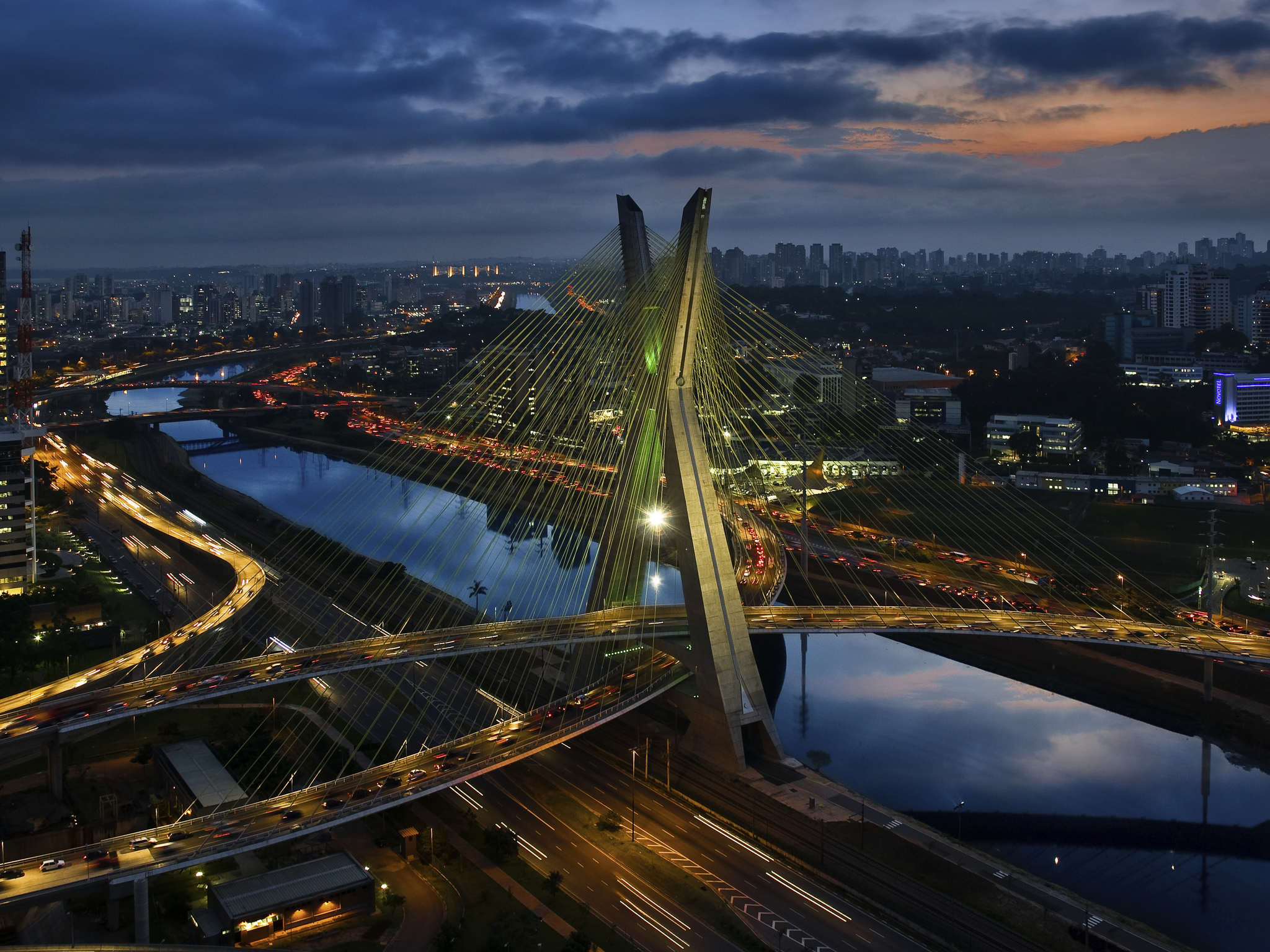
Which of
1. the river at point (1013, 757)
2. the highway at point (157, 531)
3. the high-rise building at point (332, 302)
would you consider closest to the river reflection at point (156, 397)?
the highway at point (157, 531)

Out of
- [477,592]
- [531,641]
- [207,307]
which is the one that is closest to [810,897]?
[531,641]

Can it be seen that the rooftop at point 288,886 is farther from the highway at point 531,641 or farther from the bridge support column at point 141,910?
the highway at point 531,641

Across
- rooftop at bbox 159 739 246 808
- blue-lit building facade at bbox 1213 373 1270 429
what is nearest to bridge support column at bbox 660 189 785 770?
rooftop at bbox 159 739 246 808

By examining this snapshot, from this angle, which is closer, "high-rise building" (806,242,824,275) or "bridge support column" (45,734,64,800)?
"bridge support column" (45,734,64,800)

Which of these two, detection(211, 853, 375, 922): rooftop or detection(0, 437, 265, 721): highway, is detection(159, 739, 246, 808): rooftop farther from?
detection(211, 853, 375, 922): rooftop

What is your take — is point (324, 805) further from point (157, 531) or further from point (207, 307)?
point (207, 307)

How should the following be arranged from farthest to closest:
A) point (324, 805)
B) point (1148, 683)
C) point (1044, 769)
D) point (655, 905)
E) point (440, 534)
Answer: point (440, 534)
point (1148, 683)
point (1044, 769)
point (324, 805)
point (655, 905)

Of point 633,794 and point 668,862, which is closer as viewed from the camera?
point 668,862
